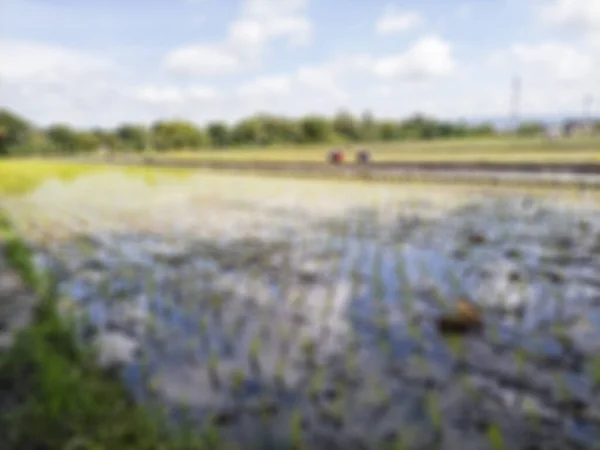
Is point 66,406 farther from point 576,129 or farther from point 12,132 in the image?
point 12,132

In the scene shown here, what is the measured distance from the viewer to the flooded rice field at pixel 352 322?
3.06m

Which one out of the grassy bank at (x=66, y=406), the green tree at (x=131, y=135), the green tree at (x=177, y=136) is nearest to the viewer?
the grassy bank at (x=66, y=406)

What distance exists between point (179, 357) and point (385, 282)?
108 inches

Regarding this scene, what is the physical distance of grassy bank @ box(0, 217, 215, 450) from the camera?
2881 millimetres

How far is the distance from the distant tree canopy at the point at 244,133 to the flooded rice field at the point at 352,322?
147 ft

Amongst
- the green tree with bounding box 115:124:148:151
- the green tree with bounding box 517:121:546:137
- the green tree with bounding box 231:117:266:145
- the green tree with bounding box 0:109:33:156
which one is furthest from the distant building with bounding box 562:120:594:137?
the green tree with bounding box 0:109:33:156

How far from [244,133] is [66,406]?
2317 inches

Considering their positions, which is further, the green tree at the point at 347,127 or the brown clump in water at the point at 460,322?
the green tree at the point at 347,127

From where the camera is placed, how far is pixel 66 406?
124 inches

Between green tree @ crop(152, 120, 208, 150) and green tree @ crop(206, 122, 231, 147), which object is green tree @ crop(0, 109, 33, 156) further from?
green tree @ crop(206, 122, 231, 147)

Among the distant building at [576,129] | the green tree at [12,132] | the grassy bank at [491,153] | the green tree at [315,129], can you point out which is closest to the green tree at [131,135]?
the green tree at [12,132]

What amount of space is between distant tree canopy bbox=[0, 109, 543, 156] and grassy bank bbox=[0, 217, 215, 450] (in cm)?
4984

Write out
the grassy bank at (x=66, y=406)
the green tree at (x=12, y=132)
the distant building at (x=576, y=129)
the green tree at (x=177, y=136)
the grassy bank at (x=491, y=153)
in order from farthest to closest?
the green tree at (x=177, y=136) → the green tree at (x=12, y=132) → the distant building at (x=576, y=129) → the grassy bank at (x=491, y=153) → the grassy bank at (x=66, y=406)

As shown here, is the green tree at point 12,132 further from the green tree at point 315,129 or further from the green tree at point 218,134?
the green tree at point 315,129
